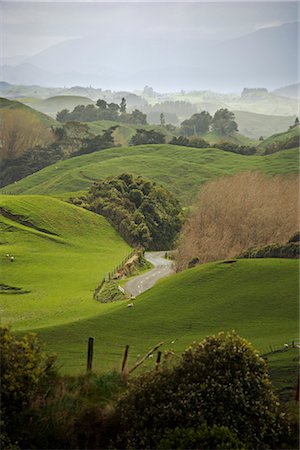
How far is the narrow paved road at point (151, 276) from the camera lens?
4125 cm

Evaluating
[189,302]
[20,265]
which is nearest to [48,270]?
[20,265]

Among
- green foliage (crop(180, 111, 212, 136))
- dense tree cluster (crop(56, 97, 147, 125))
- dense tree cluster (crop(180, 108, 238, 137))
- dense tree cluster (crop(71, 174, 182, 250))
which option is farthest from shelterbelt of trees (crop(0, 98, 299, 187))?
dense tree cluster (crop(71, 174, 182, 250))

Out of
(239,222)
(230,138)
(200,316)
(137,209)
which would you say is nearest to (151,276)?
(239,222)

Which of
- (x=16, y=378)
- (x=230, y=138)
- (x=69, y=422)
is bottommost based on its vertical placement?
(x=69, y=422)

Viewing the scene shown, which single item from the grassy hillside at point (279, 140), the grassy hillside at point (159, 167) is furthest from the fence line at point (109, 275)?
the grassy hillside at point (279, 140)

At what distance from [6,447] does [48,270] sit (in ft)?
118

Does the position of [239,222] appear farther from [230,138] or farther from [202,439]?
[230,138]

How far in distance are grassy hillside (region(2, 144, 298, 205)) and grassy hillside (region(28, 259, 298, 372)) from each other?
55982 mm

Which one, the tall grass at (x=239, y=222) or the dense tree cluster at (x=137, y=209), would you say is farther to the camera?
the dense tree cluster at (x=137, y=209)

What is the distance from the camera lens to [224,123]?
14500 centimetres

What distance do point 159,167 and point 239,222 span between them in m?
49.6

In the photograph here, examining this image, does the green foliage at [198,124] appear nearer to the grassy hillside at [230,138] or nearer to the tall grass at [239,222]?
the grassy hillside at [230,138]

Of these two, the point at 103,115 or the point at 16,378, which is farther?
the point at 103,115

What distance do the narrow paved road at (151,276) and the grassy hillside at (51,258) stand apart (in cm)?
264
